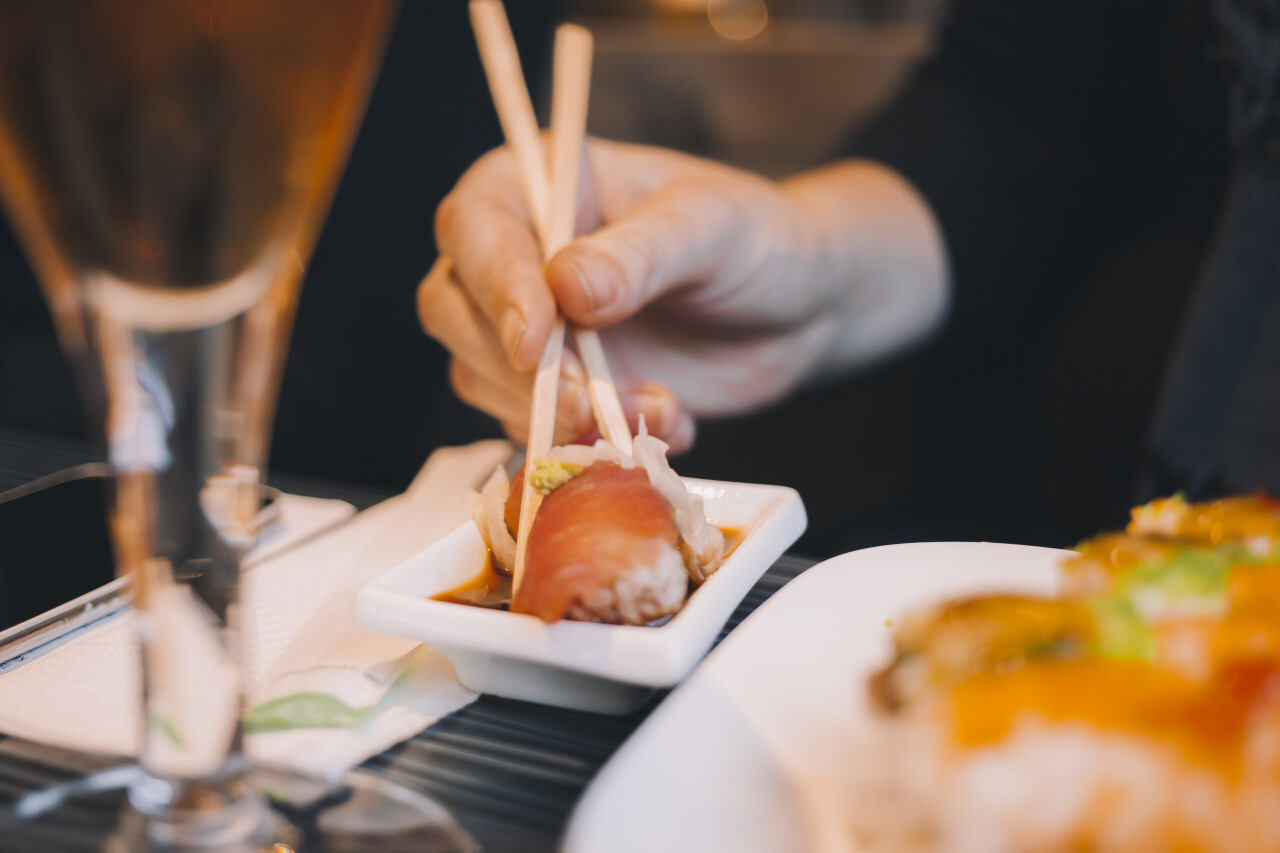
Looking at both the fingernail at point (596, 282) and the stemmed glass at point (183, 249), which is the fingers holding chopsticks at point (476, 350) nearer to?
the fingernail at point (596, 282)

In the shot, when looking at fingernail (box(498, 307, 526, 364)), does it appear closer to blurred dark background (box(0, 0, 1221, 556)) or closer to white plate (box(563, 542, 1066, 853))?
white plate (box(563, 542, 1066, 853))

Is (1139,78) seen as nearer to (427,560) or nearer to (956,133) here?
(956,133)

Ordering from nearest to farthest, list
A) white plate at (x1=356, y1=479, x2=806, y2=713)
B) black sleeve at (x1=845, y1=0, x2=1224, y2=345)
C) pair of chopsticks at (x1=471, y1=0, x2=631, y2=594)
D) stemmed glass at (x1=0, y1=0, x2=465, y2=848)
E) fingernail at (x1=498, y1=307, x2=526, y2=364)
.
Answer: stemmed glass at (x1=0, y1=0, x2=465, y2=848) < white plate at (x1=356, y1=479, x2=806, y2=713) < fingernail at (x1=498, y1=307, x2=526, y2=364) < pair of chopsticks at (x1=471, y1=0, x2=631, y2=594) < black sleeve at (x1=845, y1=0, x2=1224, y2=345)

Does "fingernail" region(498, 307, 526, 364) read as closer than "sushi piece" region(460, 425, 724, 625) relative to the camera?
No

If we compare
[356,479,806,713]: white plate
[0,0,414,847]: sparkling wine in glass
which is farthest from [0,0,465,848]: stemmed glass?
[356,479,806,713]: white plate

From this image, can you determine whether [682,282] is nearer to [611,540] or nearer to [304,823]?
[611,540]

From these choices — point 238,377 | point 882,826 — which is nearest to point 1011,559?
point 882,826

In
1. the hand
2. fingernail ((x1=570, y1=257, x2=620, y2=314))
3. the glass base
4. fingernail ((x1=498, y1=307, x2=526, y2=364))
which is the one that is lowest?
the glass base

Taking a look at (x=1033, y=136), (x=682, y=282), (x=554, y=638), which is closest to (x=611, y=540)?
(x=554, y=638)
